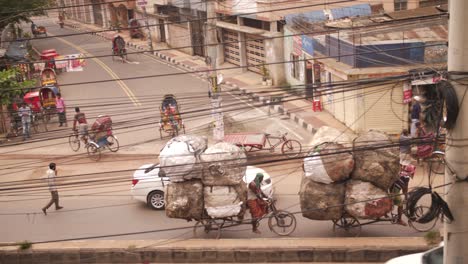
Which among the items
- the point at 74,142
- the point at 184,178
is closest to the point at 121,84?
the point at 74,142

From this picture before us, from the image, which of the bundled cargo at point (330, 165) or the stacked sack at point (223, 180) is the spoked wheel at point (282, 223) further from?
the bundled cargo at point (330, 165)

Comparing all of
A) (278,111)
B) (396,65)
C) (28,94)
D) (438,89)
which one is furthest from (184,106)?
(438,89)

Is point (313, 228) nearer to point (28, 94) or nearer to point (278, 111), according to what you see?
point (278, 111)

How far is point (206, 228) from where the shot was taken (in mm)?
12258

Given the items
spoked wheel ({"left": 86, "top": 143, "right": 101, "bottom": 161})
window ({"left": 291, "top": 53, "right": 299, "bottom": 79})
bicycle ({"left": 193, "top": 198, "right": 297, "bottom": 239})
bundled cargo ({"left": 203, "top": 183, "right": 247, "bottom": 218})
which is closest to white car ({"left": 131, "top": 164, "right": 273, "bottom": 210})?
bicycle ({"left": 193, "top": 198, "right": 297, "bottom": 239})

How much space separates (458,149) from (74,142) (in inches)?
553

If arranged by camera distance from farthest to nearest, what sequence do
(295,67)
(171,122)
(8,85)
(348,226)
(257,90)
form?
(257,90) → (295,67) → (8,85) → (171,122) → (348,226)

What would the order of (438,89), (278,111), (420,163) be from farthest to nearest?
(278,111)
(420,163)
(438,89)

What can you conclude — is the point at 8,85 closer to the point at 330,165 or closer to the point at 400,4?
the point at 330,165

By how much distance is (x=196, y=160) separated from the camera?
11422 millimetres

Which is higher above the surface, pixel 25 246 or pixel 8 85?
pixel 8 85

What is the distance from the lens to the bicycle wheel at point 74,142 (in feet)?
62.7

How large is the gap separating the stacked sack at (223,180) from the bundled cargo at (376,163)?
190 cm

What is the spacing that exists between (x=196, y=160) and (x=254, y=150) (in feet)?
18.3
